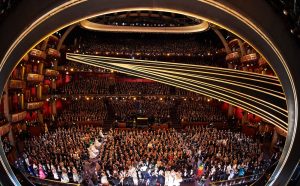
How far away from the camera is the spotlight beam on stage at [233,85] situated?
10.7 metres

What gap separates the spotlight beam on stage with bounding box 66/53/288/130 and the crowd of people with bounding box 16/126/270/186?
3895 mm

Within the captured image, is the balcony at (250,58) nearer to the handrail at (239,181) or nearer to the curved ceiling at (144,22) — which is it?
the curved ceiling at (144,22)

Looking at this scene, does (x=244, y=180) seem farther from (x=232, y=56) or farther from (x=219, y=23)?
(x=232, y=56)

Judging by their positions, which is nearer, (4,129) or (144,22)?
(4,129)

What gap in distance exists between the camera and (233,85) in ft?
40.9

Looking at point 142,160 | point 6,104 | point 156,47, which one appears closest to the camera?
point 142,160

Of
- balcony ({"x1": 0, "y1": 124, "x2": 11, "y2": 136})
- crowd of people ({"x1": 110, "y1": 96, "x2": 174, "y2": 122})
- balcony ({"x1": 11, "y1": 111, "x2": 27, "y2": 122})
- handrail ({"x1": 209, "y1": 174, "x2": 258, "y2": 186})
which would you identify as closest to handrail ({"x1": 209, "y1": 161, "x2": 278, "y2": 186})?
handrail ({"x1": 209, "y1": 174, "x2": 258, "y2": 186})

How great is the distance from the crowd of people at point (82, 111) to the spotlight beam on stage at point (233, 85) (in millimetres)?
13196

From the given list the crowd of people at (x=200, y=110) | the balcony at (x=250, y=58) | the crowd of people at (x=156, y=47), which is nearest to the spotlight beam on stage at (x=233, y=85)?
the balcony at (x=250, y=58)

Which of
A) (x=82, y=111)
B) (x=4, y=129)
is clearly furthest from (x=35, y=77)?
(x=4, y=129)

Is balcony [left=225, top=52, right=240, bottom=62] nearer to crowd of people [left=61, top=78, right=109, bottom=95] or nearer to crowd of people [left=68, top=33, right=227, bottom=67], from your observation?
crowd of people [left=68, top=33, right=227, bottom=67]

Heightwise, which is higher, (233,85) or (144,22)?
(144,22)

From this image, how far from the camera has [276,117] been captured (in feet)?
34.3

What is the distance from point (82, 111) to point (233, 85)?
68.0 feet
